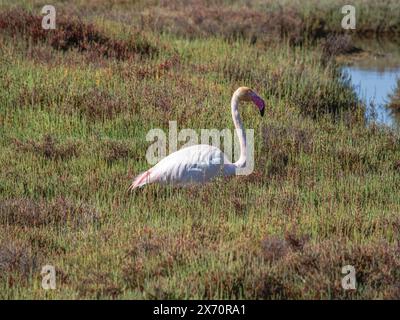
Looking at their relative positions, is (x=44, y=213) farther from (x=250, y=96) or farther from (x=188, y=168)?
(x=250, y=96)

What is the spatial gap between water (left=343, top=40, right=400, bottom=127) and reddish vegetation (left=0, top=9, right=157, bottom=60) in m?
3.98

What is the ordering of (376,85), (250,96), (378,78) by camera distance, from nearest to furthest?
(250,96)
(376,85)
(378,78)

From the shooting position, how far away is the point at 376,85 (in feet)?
63.6

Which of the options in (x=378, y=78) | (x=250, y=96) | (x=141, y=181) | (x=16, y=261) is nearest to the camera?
(x=16, y=261)

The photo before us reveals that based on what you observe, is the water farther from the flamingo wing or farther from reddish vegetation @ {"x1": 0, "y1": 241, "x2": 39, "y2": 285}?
reddish vegetation @ {"x1": 0, "y1": 241, "x2": 39, "y2": 285}

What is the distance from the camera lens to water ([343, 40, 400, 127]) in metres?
17.3

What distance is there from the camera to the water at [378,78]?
17.3 metres

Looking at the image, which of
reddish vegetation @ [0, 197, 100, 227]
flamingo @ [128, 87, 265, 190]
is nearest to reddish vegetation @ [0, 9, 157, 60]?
flamingo @ [128, 87, 265, 190]

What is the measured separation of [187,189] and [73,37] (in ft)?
24.3

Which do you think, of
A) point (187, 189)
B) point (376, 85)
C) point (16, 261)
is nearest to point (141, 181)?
point (187, 189)

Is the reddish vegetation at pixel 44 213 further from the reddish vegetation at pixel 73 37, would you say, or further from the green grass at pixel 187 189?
the reddish vegetation at pixel 73 37

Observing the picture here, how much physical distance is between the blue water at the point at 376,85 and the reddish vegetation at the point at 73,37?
3991 millimetres
